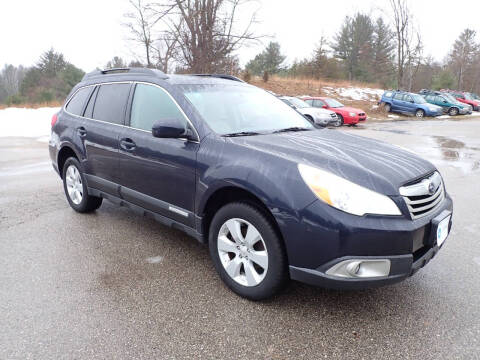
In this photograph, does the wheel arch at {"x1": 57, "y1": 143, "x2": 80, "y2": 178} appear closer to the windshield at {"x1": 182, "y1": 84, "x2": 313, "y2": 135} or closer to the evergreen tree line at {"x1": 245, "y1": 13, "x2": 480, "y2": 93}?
the windshield at {"x1": 182, "y1": 84, "x2": 313, "y2": 135}

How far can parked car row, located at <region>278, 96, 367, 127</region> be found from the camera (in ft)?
55.2

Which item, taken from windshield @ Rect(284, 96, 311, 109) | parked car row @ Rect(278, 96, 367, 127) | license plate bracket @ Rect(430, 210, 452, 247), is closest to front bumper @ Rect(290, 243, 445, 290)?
license plate bracket @ Rect(430, 210, 452, 247)

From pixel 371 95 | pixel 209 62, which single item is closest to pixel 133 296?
pixel 209 62

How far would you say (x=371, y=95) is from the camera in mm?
34438

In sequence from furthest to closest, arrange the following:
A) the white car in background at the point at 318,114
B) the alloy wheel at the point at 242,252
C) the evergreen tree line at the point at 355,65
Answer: the evergreen tree line at the point at 355,65
the white car in background at the point at 318,114
the alloy wheel at the point at 242,252

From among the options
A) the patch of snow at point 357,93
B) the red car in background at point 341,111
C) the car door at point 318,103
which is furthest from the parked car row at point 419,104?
the car door at point 318,103

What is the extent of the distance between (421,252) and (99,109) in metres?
3.54

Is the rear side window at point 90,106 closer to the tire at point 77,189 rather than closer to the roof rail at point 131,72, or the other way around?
the roof rail at point 131,72

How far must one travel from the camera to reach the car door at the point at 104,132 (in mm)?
3814

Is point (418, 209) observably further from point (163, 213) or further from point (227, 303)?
point (163, 213)

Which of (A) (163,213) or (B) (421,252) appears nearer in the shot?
(B) (421,252)

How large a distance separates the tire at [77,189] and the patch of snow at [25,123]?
365 inches

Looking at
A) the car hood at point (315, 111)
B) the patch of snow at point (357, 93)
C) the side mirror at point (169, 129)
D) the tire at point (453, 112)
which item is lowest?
the side mirror at point (169, 129)

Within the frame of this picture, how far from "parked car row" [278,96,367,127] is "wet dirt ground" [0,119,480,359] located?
13.1 metres
